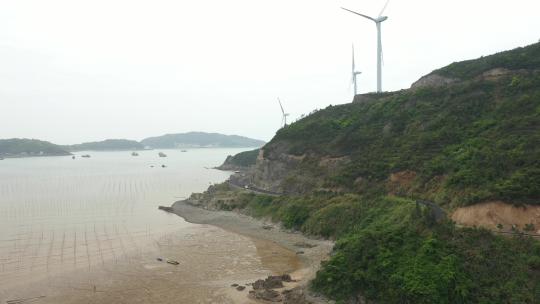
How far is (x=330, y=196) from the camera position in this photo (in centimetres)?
5244

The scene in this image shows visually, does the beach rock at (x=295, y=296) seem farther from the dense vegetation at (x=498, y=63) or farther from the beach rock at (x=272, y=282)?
the dense vegetation at (x=498, y=63)

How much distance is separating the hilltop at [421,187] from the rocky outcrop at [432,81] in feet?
0.88

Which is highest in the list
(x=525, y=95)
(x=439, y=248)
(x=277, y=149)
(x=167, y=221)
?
(x=525, y=95)

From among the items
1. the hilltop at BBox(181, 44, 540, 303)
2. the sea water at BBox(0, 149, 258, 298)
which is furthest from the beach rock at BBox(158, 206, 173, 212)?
the hilltop at BBox(181, 44, 540, 303)

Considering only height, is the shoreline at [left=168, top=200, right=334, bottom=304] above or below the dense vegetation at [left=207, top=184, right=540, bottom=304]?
below

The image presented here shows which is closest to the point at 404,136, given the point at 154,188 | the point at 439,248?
the point at 439,248

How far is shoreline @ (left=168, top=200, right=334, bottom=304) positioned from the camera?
3356 cm

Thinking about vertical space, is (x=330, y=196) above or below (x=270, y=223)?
above

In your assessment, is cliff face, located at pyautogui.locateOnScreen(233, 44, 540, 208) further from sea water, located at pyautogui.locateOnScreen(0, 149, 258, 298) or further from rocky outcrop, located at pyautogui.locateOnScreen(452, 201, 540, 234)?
sea water, located at pyautogui.locateOnScreen(0, 149, 258, 298)

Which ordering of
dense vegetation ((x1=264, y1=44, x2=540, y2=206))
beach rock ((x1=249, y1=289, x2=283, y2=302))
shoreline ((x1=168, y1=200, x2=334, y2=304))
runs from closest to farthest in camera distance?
beach rock ((x1=249, y1=289, x2=283, y2=302)) < shoreline ((x1=168, y1=200, x2=334, y2=304)) < dense vegetation ((x1=264, y1=44, x2=540, y2=206))

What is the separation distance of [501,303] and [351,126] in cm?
4818

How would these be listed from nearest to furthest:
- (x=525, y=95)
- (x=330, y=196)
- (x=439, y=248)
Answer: (x=439, y=248), (x=525, y=95), (x=330, y=196)

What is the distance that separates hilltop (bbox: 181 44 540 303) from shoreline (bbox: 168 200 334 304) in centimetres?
145

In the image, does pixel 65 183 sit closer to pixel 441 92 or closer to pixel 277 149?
pixel 277 149
